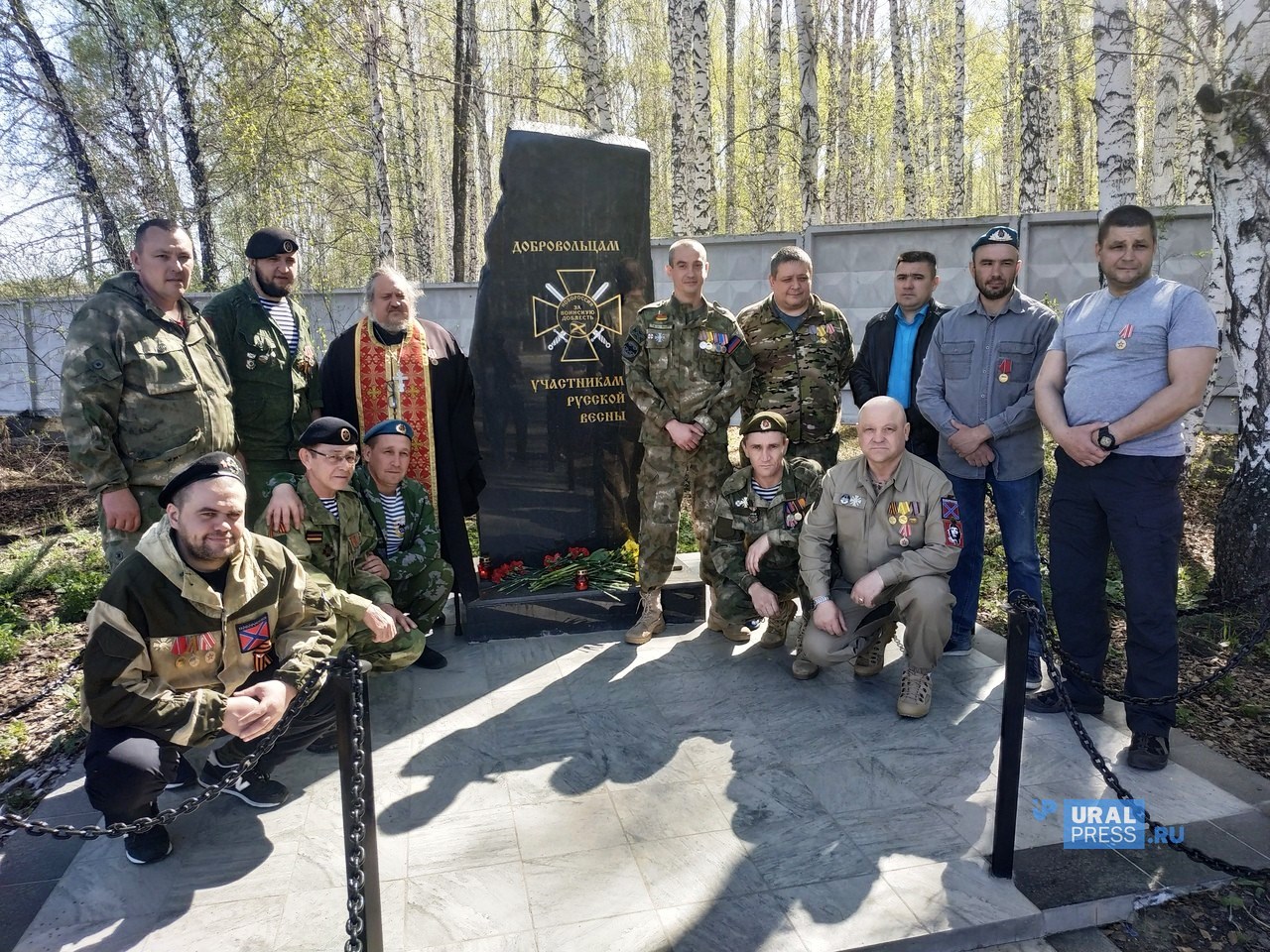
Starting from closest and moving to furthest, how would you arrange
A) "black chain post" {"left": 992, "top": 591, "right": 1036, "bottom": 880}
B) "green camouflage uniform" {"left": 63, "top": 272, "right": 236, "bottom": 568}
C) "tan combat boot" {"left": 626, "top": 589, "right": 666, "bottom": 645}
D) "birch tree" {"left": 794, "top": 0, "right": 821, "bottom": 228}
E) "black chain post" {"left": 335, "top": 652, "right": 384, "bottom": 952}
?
1. "black chain post" {"left": 335, "top": 652, "right": 384, "bottom": 952}
2. "black chain post" {"left": 992, "top": 591, "right": 1036, "bottom": 880}
3. "green camouflage uniform" {"left": 63, "top": 272, "right": 236, "bottom": 568}
4. "tan combat boot" {"left": 626, "top": 589, "right": 666, "bottom": 645}
5. "birch tree" {"left": 794, "top": 0, "right": 821, "bottom": 228}

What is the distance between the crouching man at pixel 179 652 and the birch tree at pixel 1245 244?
4.73 meters

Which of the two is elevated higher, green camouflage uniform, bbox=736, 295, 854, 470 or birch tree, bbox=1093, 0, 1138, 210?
birch tree, bbox=1093, 0, 1138, 210

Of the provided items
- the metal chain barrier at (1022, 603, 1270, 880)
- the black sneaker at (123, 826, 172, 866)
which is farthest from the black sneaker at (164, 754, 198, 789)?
the metal chain barrier at (1022, 603, 1270, 880)

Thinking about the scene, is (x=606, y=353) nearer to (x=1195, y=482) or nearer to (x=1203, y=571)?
(x=1203, y=571)

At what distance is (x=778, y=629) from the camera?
4520 mm

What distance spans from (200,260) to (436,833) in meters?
11.8

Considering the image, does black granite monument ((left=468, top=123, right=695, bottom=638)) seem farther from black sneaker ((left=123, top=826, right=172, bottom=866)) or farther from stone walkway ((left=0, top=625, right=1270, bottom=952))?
black sneaker ((left=123, top=826, right=172, bottom=866))

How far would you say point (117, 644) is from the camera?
8.50 feet

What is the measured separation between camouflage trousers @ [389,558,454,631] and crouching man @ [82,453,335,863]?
1.22 m

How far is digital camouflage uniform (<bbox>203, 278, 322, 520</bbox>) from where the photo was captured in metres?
4.16

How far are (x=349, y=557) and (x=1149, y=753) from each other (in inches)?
131

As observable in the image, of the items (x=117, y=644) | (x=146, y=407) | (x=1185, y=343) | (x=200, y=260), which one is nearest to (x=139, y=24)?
(x=200, y=260)

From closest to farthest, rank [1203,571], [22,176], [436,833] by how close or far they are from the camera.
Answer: [436,833], [1203,571], [22,176]

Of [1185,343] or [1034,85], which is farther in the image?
[1034,85]
